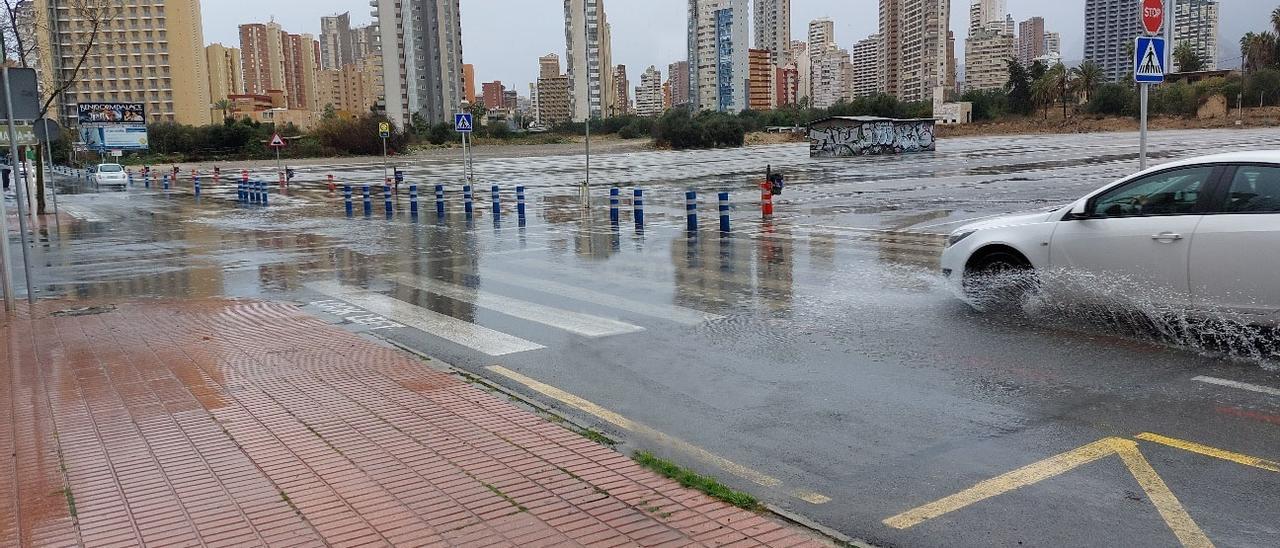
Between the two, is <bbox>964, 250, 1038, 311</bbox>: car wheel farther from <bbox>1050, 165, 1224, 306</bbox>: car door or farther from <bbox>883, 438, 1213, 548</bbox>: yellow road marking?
<bbox>883, 438, 1213, 548</bbox>: yellow road marking

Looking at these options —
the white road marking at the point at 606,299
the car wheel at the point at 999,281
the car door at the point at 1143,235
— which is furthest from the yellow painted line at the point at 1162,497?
the white road marking at the point at 606,299

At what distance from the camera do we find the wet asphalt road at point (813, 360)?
4.86 metres

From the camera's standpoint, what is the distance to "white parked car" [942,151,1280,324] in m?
7.52

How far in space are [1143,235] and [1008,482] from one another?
4.11 metres

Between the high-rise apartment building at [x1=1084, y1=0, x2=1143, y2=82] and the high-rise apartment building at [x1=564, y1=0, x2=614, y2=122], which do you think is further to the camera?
the high-rise apartment building at [x1=1084, y1=0, x2=1143, y2=82]

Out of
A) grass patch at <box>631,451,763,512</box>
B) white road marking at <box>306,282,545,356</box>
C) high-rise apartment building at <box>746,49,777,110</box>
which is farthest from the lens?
high-rise apartment building at <box>746,49,777,110</box>

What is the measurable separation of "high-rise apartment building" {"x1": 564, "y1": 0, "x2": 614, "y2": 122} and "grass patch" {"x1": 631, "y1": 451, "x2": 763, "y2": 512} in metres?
32.5

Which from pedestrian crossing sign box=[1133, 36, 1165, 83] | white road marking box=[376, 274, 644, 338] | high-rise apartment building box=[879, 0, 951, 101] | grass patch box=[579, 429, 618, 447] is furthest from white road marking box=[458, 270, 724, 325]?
high-rise apartment building box=[879, 0, 951, 101]

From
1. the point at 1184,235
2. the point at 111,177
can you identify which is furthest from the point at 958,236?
the point at 111,177

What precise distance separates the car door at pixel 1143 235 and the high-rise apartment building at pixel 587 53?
29401 millimetres

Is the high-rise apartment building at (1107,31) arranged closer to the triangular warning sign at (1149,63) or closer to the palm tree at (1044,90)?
the palm tree at (1044,90)

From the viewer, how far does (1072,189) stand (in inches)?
1083

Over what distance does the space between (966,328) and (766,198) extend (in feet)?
42.0

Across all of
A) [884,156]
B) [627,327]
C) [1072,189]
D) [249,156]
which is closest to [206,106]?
[249,156]
